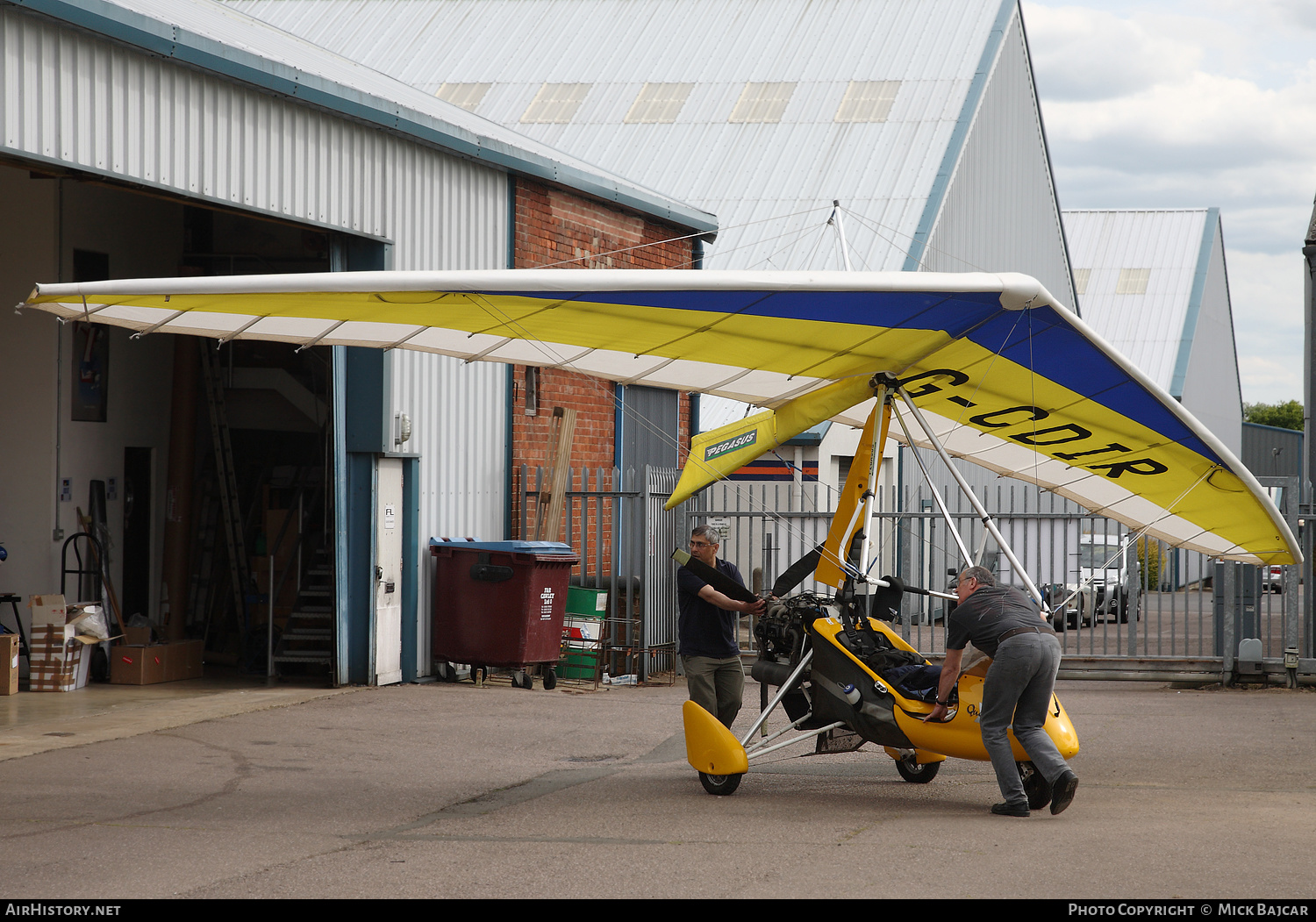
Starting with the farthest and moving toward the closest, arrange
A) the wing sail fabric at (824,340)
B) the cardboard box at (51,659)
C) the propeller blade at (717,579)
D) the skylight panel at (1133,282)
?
the skylight panel at (1133,282), the cardboard box at (51,659), the propeller blade at (717,579), the wing sail fabric at (824,340)

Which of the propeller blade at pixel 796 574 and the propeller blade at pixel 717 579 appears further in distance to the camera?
the propeller blade at pixel 717 579

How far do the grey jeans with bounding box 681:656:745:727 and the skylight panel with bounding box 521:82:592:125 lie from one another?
2175 centimetres

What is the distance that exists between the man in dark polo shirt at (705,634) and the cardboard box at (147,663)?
260 inches

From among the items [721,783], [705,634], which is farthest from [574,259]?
[721,783]

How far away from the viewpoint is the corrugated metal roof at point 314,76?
9938mm

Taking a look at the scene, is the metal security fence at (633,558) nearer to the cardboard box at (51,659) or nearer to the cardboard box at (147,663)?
the cardboard box at (147,663)

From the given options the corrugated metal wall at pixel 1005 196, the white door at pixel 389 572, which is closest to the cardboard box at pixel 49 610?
the white door at pixel 389 572

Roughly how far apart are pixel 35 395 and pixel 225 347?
232 cm

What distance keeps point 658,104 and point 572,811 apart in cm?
2324

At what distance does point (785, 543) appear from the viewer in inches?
751

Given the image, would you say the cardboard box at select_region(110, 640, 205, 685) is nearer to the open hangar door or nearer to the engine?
the open hangar door

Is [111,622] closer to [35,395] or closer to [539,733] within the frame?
[35,395]

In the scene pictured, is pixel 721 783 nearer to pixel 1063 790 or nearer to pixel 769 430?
pixel 1063 790

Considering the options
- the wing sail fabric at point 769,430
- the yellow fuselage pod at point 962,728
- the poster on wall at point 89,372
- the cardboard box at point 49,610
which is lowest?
the yellow fuselage pod at point 962,728
